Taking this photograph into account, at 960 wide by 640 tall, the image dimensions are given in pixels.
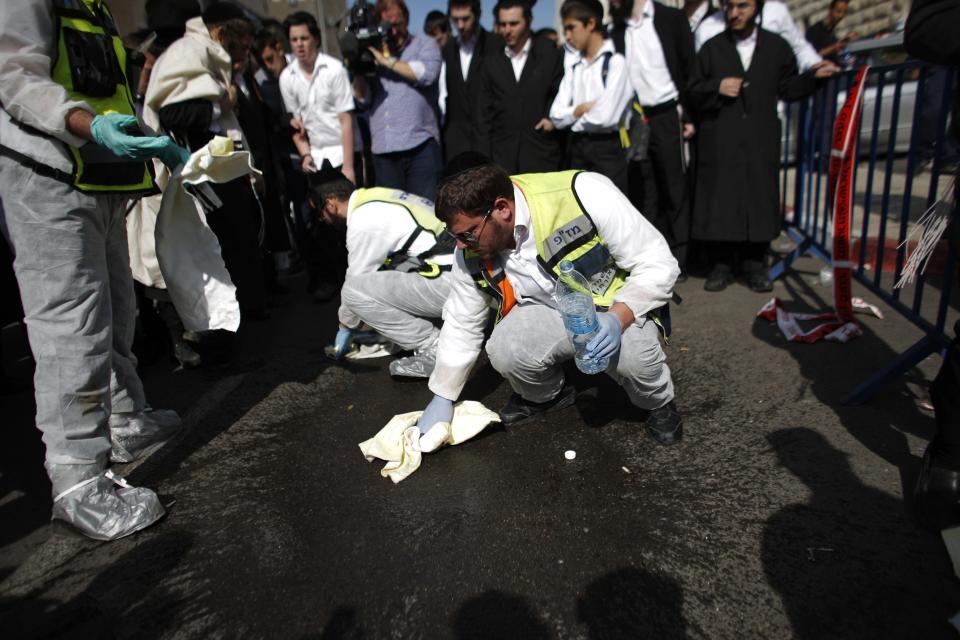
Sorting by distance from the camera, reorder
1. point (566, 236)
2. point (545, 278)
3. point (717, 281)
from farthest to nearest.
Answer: point (717, 281) → point (545, 278) → point (566, 236)

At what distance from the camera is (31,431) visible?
128 inches

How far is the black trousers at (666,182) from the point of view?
4.63 metres

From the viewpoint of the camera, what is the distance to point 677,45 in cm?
459

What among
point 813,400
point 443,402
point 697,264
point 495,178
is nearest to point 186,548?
point 443,402

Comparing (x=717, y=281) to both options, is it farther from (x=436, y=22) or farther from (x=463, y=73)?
(x=436, y=22)

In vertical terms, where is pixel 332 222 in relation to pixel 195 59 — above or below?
below

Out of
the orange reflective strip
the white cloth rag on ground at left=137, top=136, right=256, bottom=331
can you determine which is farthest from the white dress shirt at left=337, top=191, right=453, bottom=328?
the orange reflective strip

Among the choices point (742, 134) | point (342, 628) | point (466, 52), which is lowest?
point (342, 628)

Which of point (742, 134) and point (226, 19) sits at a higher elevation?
point (226, 19)

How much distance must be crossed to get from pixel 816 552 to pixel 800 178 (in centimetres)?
337

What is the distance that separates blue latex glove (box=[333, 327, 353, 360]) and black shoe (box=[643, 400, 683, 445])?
75.8 inches

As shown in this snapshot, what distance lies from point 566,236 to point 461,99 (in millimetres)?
3164

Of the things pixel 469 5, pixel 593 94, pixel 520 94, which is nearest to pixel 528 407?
pixel 593 94

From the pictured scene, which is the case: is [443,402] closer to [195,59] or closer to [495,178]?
[495,178]
